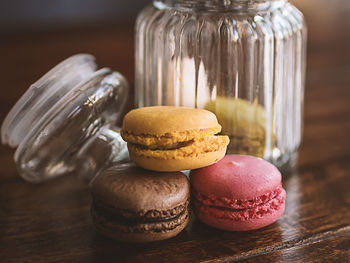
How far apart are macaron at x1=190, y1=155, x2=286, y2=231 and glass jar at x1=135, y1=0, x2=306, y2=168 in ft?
0.31

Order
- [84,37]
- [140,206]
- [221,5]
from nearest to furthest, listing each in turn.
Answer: [140,206] < [221,5] < [84,37]

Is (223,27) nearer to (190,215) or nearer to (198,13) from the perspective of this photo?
(198,13)

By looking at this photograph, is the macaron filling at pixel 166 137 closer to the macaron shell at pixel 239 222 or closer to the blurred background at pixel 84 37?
the macaron shell at pixel 239 222

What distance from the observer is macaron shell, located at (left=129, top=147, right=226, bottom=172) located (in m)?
0.45

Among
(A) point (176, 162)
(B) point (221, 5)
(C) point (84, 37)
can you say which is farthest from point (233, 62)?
(C) point (84, 37)

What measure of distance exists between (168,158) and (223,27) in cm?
18

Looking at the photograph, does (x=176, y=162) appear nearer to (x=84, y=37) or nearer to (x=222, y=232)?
(x=222, y=232)

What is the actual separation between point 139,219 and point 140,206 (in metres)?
0.01

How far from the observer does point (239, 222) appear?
1.51 feet

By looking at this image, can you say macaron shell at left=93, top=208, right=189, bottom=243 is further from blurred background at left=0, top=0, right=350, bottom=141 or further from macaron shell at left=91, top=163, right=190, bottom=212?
blurred background at left=0, top=0, right=350, bottom=141

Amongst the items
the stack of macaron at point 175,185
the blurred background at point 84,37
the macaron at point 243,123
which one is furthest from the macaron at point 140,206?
the blurred background at point 84,37

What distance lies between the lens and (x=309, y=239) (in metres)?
0.47

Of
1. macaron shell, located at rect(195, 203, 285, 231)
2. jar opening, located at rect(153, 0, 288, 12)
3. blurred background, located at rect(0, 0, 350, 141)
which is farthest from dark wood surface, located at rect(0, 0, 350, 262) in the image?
blurred background, located at rect(0, 0, 350, 141)

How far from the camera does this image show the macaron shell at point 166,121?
1.47ft
